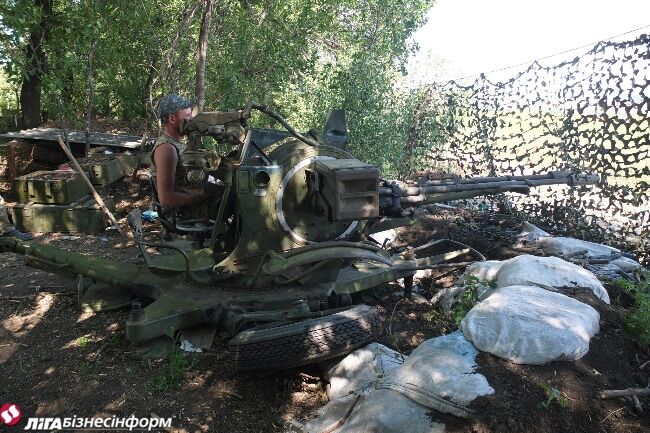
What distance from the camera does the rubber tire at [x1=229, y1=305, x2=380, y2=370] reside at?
361 cm

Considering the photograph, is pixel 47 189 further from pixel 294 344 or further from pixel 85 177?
pixel 294 344

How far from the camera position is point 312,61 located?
1108cm

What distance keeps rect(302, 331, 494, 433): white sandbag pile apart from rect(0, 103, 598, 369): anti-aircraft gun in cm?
35

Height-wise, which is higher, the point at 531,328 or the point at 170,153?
the point at 170,153

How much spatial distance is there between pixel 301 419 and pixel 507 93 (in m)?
5.88

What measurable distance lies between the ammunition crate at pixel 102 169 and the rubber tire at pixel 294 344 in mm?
6845

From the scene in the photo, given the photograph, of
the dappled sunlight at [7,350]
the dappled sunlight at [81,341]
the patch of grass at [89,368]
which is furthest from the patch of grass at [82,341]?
the dappled sunlight at [7,350]

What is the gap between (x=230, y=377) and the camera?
13.2 ft

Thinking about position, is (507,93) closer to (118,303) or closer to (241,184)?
(241,184)

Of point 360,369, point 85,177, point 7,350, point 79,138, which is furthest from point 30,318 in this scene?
point 79,138

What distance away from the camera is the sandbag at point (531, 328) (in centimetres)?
317

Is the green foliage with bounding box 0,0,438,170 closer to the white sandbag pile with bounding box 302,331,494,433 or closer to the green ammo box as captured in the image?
the green ammo box

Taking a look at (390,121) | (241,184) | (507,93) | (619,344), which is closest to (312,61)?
(390,121)

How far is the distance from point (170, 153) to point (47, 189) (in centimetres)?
516
